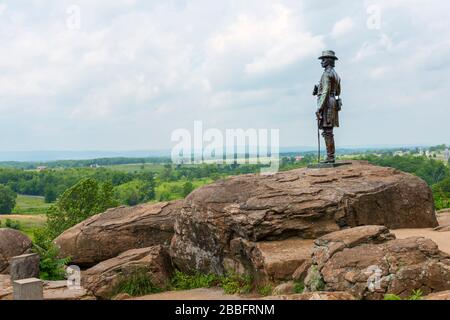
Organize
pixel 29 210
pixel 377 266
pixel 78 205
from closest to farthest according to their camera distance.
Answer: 1. pixel 377 266
2. pixel 78 205
3. pixel 29 210

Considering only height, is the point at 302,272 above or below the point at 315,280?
below

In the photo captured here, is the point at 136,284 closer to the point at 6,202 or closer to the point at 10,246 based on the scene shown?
the point at 10,246

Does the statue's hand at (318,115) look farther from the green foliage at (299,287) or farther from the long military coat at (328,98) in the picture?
the green foliage at (299,287)

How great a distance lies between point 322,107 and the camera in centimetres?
1426

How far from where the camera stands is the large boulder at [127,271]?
12062 millimetres

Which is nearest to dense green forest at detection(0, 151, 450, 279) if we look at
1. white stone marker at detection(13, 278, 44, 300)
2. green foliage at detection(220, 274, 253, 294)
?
white stone marker at detection(13, 278, 44, 300)

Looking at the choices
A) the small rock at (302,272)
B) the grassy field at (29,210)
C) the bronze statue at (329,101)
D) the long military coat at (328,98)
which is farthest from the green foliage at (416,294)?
the grassy field at (29,210)

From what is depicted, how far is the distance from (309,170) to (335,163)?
0.94 metres

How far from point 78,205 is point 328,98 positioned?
2100cm

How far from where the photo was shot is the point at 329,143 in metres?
14.3

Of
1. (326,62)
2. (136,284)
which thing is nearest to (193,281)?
(136,284)

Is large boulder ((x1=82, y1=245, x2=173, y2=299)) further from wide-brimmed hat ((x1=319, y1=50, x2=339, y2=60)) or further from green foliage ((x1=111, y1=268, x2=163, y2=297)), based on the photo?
wide-brimmed hat ((x1=319, y1=50, x2=339, y2=60))
